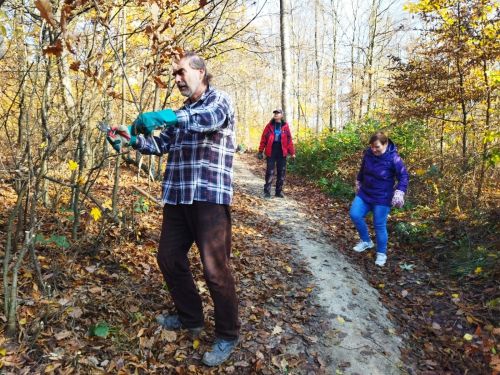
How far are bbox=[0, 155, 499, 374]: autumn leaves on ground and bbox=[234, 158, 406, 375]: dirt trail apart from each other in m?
0.11

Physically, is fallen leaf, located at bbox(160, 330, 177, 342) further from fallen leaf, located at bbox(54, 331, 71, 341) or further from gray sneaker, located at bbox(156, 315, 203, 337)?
fallen leaf, located at bbox(54, 331, 71, 341)

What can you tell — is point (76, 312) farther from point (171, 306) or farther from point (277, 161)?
point (277, 161)

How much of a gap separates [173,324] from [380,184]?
3.51m

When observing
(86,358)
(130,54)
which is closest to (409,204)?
(130,54)

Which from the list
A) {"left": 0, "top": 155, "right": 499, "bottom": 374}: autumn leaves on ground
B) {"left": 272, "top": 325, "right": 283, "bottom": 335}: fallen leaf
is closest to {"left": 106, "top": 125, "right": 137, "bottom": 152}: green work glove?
{"left": 0, "top": 155, "right": 499, "bottom": 374}: autumn leaves on ground

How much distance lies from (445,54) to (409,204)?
10.1 ft

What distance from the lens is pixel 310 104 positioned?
37094 mm

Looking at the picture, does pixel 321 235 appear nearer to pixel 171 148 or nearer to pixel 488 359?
pixel 488 359

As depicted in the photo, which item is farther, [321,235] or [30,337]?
[321,235]

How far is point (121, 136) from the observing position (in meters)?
2.64

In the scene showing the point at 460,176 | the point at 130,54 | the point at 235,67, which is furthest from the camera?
the point at 235,67

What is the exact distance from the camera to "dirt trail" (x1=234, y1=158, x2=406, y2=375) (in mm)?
3408

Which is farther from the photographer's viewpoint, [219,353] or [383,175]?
[383,175]

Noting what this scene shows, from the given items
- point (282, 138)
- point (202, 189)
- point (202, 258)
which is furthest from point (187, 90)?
point (282, 138)
